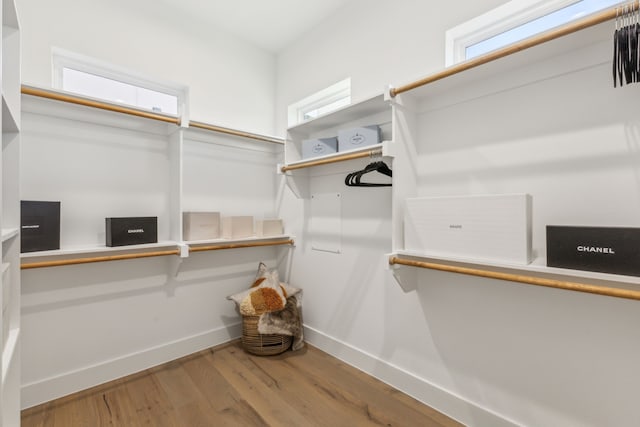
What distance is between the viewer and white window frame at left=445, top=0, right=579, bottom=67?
144 centimetres

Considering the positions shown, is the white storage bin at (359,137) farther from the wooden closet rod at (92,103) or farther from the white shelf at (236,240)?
the wooden closet rod at (92,103)

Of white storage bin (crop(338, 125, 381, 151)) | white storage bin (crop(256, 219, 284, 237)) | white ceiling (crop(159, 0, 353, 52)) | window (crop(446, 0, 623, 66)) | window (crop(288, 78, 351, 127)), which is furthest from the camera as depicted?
white storage bin (crop(256, 219, 284, 237))

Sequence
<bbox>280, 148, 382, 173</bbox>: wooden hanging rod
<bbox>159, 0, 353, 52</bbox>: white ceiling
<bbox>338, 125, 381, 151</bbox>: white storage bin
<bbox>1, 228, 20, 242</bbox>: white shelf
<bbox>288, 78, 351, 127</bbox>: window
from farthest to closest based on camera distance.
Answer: <bbox>288, 78, 351, 127</bbox>: window
<bbox>159, 0, 353, 52</bbox>: white ceiling
<bbox>338, 125, 381, 151</bbox>: white storage bin
<bbox>280, 148, 382, 173</bbox>: wooden hanging rod
<bbox>1, 228, 20, 242</bbox>: white shelf

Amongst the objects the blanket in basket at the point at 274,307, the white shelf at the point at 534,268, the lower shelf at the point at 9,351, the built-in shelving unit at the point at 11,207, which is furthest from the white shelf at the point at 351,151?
the lower shelf at the point at 9,351

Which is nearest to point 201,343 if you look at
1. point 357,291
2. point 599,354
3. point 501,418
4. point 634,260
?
point 357,291

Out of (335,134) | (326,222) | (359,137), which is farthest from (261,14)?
(326,222)

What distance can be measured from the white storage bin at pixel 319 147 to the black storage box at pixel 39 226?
144 centimetres

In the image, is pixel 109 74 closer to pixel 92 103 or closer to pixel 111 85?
pixel 111 85

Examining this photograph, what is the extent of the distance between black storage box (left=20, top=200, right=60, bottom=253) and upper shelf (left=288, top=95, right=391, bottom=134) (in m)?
1.51

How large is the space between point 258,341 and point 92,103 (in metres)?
1.78

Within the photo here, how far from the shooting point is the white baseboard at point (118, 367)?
68.9 inches

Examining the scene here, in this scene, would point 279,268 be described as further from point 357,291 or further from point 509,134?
point 509,134

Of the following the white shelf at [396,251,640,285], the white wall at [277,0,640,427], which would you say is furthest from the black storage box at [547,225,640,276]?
the white wall at [277,0,640,427]

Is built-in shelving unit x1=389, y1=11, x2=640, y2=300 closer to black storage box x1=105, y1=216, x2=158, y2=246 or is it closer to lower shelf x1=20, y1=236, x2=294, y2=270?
lower shelf x1=20, y1=236, x2=294, y2=270
